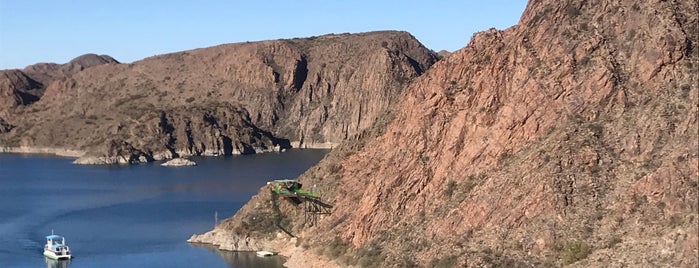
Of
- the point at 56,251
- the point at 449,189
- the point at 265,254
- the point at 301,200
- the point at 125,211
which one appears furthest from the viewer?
the point at 125,211

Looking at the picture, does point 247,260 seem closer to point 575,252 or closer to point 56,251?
point 56,251

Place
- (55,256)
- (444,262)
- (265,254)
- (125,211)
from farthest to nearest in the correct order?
(125,211), (55,256), (265,254), (444,262)

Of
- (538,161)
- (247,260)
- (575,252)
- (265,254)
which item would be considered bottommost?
(247,260)

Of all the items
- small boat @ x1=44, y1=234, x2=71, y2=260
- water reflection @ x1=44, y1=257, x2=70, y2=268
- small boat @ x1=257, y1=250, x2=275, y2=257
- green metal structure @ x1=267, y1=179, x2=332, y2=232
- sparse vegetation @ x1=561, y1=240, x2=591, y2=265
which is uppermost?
green metal structure @ x1=267, y1=179, x2=332, y2=232

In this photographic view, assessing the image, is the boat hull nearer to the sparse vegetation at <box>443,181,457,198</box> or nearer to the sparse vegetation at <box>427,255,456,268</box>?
the sparse vegetation at <box>443,181,457,198</box>

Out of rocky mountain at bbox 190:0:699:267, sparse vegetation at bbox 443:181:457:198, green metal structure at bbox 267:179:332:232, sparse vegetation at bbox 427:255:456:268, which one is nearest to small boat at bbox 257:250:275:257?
rocky mountain at bbox 190:0:699:267

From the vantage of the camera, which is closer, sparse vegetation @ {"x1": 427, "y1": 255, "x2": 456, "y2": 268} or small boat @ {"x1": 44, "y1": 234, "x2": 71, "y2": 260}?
sparse vegetation @ {"x1": 427, "y1": 255, "x2": 456, "y2": 268}

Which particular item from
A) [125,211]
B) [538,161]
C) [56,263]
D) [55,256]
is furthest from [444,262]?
[125,211]

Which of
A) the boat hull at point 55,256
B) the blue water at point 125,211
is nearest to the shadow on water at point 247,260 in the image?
the blue water at point 125,211
